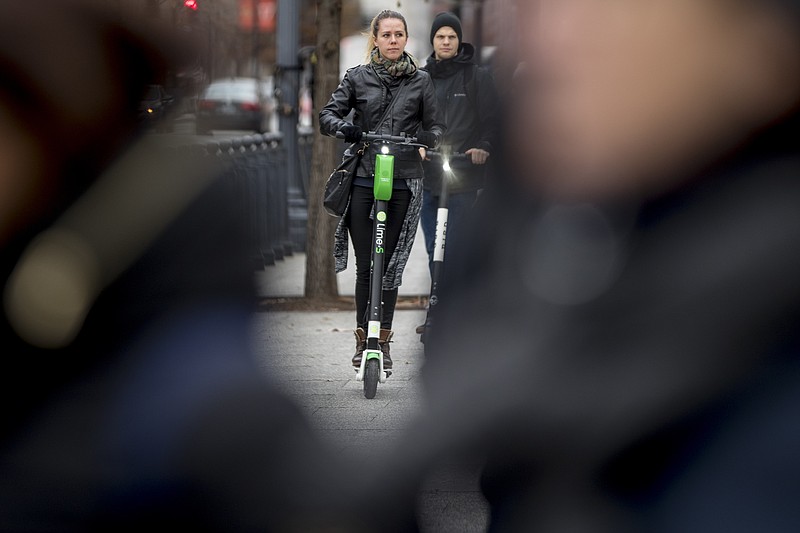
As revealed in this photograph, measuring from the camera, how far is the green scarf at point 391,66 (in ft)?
19.0

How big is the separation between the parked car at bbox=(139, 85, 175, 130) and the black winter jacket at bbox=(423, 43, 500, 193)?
466cm

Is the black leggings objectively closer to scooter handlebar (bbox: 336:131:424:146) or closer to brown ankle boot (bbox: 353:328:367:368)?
brown ankle boot (bbox: 353:328:367:368)

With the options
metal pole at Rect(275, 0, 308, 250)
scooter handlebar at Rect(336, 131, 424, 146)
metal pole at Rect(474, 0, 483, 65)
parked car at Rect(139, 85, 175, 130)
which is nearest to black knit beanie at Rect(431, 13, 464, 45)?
scooter handlebar at Rect(336, 131, 424, 146)

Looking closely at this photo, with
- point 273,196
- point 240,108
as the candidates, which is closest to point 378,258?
point 273,196

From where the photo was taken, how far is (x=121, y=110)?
2.17 metres

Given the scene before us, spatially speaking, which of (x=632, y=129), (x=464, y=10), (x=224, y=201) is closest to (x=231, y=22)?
(x=224, y=201)

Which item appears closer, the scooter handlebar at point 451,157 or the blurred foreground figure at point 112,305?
the blurred foreground figure at point 112,305

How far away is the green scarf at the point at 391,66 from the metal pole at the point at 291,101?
5.78 m

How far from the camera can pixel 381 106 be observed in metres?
5.82

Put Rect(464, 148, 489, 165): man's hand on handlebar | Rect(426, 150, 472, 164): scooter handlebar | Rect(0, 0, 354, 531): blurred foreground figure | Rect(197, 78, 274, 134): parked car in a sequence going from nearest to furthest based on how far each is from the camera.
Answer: Rect(0, 0, 354, 531): blurred foreground figure
Rect(197, 78, 274, 134): parked car
Rect(464, 148, 489, 165): man's hand on handlebar
Rect(426, 150, 472, 164): scooter handlebar

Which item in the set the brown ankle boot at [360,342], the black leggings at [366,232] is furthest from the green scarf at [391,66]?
the brown ankle boot at [360,342]

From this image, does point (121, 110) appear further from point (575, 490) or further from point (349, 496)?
point (349, 496)

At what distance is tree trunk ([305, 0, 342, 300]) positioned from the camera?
27.8 ft

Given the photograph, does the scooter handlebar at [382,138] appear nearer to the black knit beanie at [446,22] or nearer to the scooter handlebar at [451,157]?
the scooter handlebar at [451,157]
